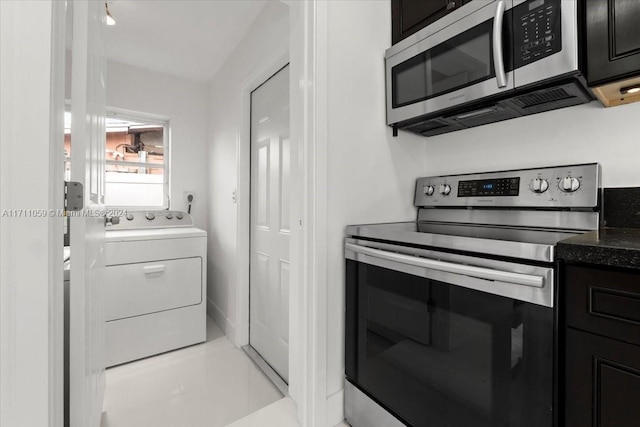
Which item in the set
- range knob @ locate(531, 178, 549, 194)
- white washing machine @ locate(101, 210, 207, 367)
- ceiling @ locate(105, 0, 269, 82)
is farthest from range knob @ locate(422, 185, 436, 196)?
white washing machine @ locate(101, 210, 207, 367)

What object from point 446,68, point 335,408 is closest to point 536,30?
point 446,68

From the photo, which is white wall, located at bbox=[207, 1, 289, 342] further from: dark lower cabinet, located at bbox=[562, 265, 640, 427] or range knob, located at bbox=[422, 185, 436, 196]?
dark lower cabinet, located at bbox=[562, 265, 640, 427]

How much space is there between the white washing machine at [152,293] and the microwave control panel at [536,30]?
2.35 m

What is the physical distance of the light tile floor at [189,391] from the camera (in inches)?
57.9

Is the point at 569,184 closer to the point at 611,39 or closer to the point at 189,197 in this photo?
the point at 611,39

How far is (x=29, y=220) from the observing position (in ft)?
2.14

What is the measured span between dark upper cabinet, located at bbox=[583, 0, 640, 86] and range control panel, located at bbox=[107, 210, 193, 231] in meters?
3.05

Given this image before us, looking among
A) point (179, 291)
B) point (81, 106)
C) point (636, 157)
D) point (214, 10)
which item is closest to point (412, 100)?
point (636, 157)

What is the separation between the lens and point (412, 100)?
4.61 feet

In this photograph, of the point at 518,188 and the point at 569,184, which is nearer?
the point at 569,184

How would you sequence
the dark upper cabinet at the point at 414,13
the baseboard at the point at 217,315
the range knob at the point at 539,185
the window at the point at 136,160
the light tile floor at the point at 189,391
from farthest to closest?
the window at the point at 136,160
the baseboard at the point at 217,315
the light tile floor at the point at 189,391
the dark upper cabinet at the point at 414,13
the range knob at the point at 539,185

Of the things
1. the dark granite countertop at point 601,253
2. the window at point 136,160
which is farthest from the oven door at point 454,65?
the window at point 136,160

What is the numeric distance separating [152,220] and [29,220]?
230 centimetres

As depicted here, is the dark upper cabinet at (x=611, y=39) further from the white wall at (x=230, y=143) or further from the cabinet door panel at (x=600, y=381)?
the white wall at (x=230, y=143)
